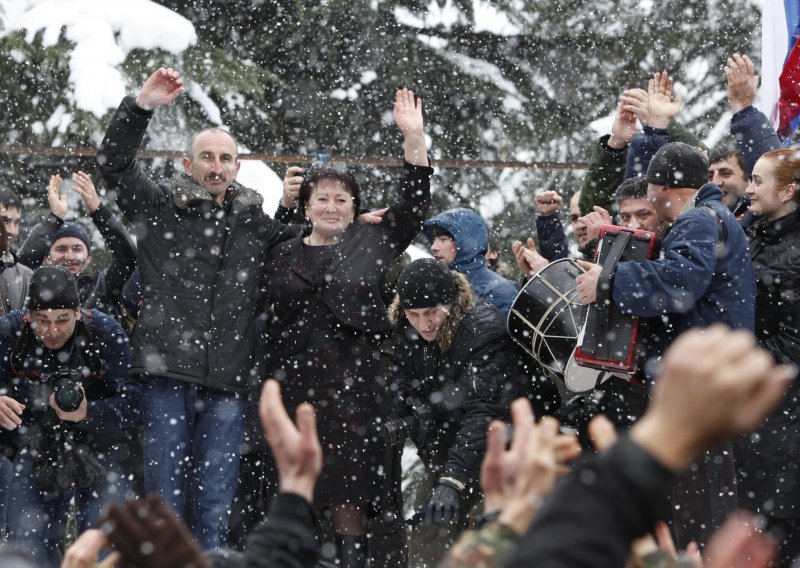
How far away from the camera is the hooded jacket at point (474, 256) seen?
5.85 metres

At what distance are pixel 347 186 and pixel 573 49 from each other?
683cm

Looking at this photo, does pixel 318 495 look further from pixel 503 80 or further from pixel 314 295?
pixel 503 80

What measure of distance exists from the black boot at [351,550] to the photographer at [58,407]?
1330 mm

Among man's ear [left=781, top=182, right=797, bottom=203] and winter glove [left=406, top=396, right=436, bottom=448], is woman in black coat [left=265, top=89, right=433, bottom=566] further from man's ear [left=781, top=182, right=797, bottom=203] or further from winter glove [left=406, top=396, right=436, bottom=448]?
man's ear [left=781, top=182, right=797, bottom=203]

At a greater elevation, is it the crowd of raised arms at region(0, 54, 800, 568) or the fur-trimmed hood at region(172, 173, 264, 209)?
the fur-trimmed hood at region(172, 173, 264, 209)

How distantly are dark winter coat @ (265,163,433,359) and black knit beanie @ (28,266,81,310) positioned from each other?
1.07 meters

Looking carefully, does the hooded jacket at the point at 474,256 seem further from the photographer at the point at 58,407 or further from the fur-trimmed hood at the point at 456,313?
the photographer at the point at 58,407

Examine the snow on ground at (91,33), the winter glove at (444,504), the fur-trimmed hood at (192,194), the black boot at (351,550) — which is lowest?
the black boot at (351,550)

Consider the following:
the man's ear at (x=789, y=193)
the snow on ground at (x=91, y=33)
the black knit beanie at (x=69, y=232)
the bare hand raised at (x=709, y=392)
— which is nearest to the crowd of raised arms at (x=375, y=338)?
the man's ear at (x=789, y=193)

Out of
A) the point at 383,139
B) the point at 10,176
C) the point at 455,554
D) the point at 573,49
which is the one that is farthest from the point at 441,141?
the point at 455,554

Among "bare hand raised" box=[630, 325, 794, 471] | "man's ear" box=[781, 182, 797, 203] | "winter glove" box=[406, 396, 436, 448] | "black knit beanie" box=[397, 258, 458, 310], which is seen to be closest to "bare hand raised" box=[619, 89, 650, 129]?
"man's ear" box=[781, 182, 797, 203]

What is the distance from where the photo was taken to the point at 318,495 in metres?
5.01

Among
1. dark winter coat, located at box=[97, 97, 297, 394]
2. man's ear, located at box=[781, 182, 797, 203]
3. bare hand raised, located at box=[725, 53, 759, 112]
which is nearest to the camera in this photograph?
man's ear, located at box=[781, 182, 797, 203]

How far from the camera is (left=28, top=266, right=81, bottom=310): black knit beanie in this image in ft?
17.9
